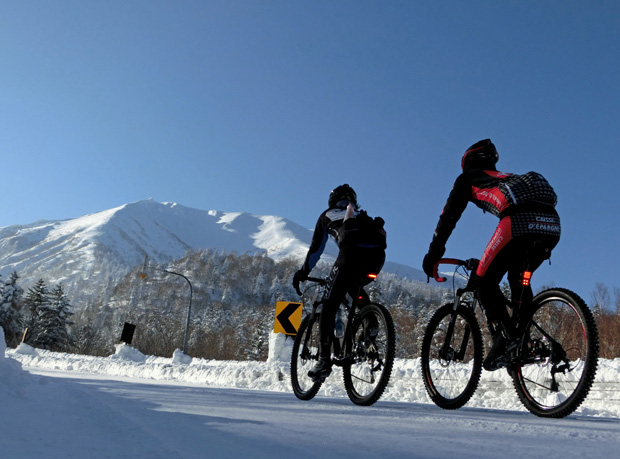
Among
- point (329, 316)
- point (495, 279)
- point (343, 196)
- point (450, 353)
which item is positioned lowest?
point (450, 353)

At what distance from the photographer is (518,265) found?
387 centimetres

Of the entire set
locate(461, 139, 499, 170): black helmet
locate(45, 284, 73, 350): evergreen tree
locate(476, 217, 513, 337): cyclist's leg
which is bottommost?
locate(45, 284, 73, 350): evergreen tree

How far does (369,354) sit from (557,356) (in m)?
1.82

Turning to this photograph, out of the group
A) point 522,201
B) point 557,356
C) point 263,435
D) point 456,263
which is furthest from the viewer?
point 456,263

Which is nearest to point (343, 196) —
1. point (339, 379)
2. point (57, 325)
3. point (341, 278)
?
point (341, 278)

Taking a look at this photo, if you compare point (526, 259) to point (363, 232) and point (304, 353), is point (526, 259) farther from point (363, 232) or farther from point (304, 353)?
point (304, 353)

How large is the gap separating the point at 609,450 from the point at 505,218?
1854mm

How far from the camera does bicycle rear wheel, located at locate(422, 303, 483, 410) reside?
4.35 meters

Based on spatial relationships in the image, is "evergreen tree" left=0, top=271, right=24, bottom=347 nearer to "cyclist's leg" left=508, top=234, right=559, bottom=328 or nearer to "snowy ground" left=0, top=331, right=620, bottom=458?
"snowy ground" left=0, top=331, right=620, bottom=458

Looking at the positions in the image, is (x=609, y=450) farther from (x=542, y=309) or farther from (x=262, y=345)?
(x=262, y=345)

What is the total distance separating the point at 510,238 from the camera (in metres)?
3.71

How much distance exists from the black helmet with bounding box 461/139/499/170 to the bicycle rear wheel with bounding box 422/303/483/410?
4.05 feet

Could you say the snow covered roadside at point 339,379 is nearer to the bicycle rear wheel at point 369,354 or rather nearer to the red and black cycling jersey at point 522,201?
the bicycle rear wheel at point 369,354

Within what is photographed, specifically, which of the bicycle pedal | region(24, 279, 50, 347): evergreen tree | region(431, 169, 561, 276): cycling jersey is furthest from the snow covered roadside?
region(24, 279, 50, 347): evergreen tree
